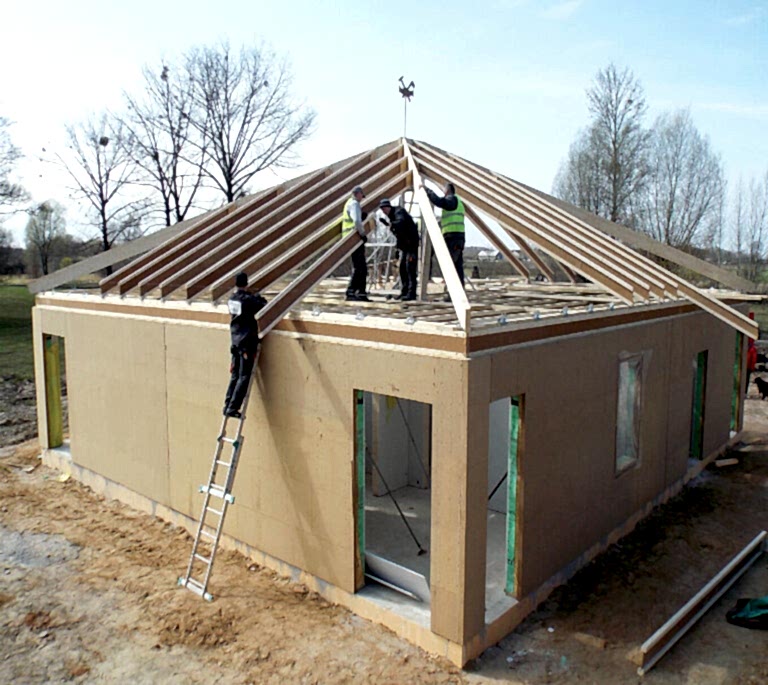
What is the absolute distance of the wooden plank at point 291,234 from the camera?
7.47 metres

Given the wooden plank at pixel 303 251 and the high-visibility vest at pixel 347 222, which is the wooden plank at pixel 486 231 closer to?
the wooden plank at pixel 303 251

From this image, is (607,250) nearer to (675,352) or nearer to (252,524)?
(675,352)

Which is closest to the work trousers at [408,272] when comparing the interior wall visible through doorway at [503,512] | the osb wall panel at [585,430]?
the interior wall visible through doorway at [503,512]

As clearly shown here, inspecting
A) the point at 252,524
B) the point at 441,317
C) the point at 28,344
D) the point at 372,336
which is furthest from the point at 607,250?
the point at 28,344

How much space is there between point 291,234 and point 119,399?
371 centimetres

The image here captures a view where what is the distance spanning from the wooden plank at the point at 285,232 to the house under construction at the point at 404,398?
32mm

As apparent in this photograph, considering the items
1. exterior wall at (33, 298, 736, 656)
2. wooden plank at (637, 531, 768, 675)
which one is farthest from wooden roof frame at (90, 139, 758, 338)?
wooden plank at (637, 531, 768, 675)

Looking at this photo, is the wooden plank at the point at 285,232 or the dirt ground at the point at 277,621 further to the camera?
the wooden plank at the point at 285,232

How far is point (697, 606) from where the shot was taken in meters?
6.38

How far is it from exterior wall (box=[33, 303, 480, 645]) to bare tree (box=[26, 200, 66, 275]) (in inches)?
1620

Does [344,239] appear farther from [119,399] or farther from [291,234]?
[119,399]

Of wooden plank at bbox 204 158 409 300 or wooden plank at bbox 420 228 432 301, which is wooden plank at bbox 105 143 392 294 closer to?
wooden plank at bbox 204 158 409 300

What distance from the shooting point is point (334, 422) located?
20.7ft

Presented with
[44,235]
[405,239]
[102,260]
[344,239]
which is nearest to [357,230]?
[344,239]
